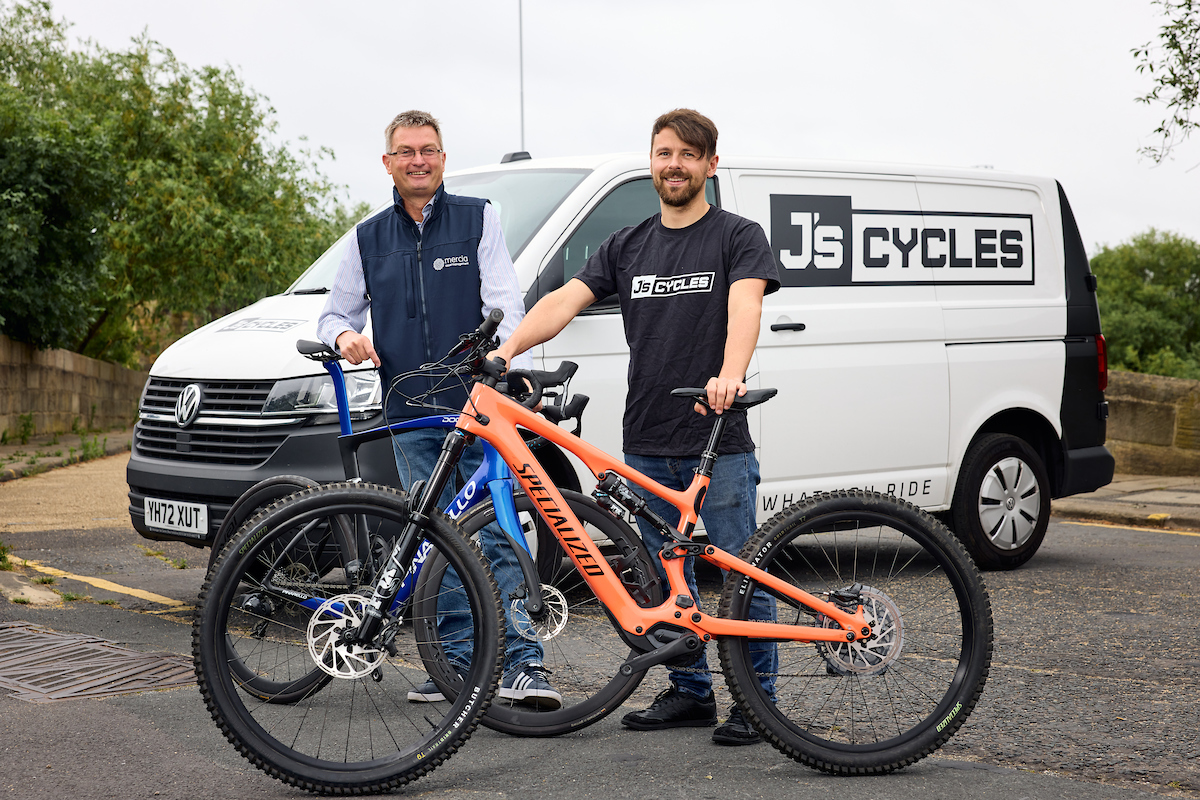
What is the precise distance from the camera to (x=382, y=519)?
3.50m

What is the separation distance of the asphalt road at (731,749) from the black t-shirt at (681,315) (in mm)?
976

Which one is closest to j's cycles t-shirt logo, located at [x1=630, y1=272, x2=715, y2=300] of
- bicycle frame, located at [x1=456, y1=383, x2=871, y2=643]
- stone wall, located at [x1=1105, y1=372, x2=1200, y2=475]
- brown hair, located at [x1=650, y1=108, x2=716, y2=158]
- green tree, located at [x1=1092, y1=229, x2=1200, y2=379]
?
brown hair, located at [x1=650, y1=108, x2=716, y2=158]

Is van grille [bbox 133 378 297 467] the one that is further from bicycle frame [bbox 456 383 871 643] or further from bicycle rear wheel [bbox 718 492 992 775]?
bicycle rear wheel [bbox 718 492 992 775]

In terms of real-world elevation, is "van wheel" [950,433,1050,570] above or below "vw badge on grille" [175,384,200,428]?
below

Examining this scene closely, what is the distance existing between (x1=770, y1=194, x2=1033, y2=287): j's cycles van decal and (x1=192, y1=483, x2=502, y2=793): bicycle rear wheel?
3.39 m

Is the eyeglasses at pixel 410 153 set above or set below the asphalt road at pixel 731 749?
above

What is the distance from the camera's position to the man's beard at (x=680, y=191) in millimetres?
3979

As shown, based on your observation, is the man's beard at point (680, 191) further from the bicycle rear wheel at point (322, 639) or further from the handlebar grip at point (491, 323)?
the bicycle rear wheel at point (322, 639)

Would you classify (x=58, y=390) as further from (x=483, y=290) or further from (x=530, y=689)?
(x=530, y=689)

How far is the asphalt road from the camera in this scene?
11.3ft

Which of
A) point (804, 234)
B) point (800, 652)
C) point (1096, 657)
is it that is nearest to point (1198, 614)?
point (1096, 657)

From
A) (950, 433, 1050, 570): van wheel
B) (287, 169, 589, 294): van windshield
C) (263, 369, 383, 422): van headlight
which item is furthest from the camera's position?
(950, 433, 1050, 570): van wheel

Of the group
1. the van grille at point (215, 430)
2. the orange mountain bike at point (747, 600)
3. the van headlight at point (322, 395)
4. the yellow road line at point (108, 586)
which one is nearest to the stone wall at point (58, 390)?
the yellow road line at point (108, 586)

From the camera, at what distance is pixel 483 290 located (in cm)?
437
